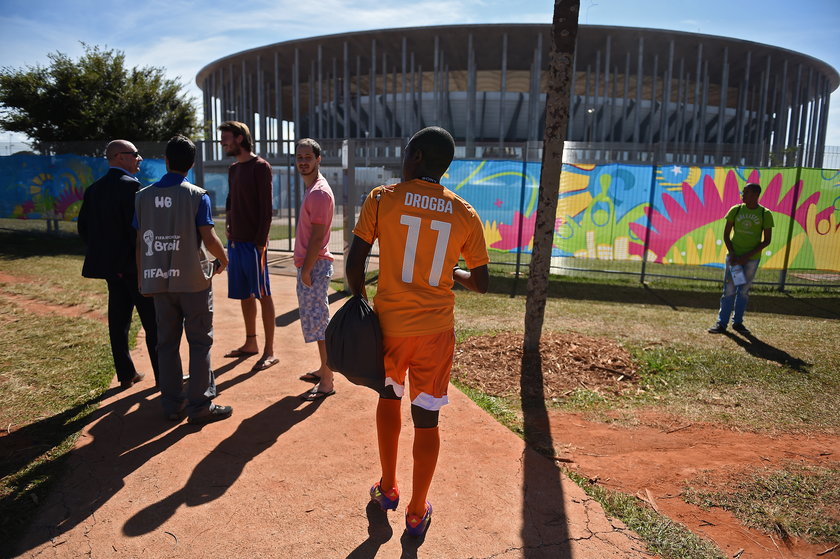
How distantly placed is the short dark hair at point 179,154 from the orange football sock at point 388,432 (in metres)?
2.35

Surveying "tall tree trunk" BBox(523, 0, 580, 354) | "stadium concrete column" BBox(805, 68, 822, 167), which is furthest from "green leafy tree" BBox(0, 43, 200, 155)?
"stadium concrete column" BBox(805, 68, 822, 167)

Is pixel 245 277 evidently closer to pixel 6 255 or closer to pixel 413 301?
pixel 413 301

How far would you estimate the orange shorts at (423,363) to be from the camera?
8.20ft

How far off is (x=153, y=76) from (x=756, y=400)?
Result: 859 inches

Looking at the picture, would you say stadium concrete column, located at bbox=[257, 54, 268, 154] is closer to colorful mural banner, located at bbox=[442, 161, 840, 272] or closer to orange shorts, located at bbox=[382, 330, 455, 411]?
colorful mural banner, located at bbox=[442, 161, 840, 272]

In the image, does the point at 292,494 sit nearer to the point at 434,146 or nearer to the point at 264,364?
the point at 434,146

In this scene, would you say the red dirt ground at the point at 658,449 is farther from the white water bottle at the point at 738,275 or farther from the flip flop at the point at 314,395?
the white water bottle at the point at 738,275

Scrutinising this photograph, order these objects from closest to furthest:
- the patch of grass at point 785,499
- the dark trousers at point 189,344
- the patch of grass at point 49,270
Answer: the patch of grass at point 785,499 → the dark trousers at point 189,344 → the patch of grass at point 49,270

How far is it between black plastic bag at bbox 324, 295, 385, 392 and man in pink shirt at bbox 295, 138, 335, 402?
1.75m

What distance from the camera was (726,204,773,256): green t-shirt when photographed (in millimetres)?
6582

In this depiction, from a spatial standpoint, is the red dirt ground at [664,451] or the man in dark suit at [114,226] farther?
the man in dark suit at [114,226]

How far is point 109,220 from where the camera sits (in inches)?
162

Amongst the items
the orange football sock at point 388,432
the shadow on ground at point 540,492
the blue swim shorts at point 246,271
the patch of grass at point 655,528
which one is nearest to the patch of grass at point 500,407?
the shadow on ground at point 540,492

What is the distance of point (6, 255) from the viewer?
11.3 meters
